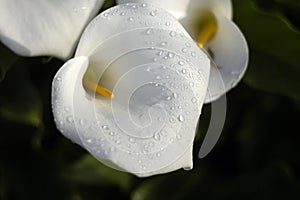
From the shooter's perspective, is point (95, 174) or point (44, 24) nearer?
point (44, 24)

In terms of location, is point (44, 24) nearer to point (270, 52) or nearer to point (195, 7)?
point (195, 7)

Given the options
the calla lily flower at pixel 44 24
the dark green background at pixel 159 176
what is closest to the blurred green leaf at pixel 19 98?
the dark green background at pixel 159 176

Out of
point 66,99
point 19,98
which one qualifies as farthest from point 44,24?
point 19,98

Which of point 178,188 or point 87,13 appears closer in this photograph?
point 87,13

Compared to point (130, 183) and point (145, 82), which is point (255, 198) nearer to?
point (130, 183)

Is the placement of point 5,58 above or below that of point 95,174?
above

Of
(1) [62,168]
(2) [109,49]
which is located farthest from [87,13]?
(1) [62,168]

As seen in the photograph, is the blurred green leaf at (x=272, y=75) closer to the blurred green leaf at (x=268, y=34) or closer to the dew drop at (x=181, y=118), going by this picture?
the blurred green leaf at (x=268, y=34)
